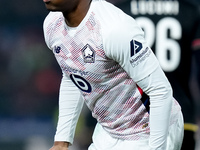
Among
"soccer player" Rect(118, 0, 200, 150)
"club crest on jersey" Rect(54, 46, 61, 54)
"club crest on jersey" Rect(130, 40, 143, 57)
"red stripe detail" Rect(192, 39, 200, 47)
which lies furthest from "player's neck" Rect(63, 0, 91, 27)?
"red stripe detail" Rect(192, 39, 200, 47)

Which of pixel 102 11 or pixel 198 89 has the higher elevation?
pixel 102 11

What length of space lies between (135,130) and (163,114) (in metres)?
0.27

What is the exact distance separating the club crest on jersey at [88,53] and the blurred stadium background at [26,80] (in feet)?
6.27

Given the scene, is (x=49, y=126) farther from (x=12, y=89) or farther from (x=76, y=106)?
(x=76, y=106)

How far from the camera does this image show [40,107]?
455 centimetres

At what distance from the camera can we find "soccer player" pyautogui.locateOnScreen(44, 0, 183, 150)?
2471 mm

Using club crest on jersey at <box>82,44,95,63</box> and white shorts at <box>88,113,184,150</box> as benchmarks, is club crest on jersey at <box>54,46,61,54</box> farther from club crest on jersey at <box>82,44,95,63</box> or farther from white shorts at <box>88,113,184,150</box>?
white shorts at <box>88,113,184,150</box>

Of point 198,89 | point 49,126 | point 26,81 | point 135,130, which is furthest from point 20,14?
point 135,130

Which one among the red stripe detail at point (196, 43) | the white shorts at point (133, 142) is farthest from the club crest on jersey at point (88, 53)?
the red stripe detail at point (196, 43)

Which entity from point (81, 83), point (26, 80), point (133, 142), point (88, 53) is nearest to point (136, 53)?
point (88, 53)

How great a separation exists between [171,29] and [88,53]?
1.80m

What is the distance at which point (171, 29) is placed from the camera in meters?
4.29

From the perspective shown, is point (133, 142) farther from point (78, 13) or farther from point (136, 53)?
point (78, 13)

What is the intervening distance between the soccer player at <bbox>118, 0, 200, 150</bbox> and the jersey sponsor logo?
5.04ft
